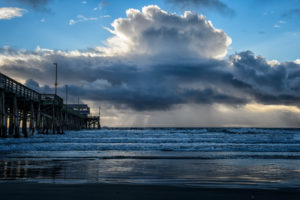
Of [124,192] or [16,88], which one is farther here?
[16,88]

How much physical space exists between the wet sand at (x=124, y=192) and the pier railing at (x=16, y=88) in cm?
2271

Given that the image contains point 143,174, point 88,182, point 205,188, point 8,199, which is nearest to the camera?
point 8,199

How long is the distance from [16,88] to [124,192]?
27784mm

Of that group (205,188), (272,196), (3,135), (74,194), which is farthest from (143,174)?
(3,135)

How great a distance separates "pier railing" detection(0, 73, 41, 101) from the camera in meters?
26.6

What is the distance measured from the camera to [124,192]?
5.73 metres

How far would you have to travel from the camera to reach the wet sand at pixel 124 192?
534cm

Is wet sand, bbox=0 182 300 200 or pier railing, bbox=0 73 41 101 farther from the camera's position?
pier railing, bbox=0 73 41 101

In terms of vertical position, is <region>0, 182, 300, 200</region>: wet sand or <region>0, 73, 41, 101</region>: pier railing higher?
<region>0, 73, 41, 101</region>: pier railing

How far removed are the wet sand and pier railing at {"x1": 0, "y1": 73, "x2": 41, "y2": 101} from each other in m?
22.7

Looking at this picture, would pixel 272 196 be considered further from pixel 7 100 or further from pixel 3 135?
pixel 7 100

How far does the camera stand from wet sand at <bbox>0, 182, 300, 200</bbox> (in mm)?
5344

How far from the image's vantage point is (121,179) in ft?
23.7

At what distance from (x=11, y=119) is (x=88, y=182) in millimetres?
28918
